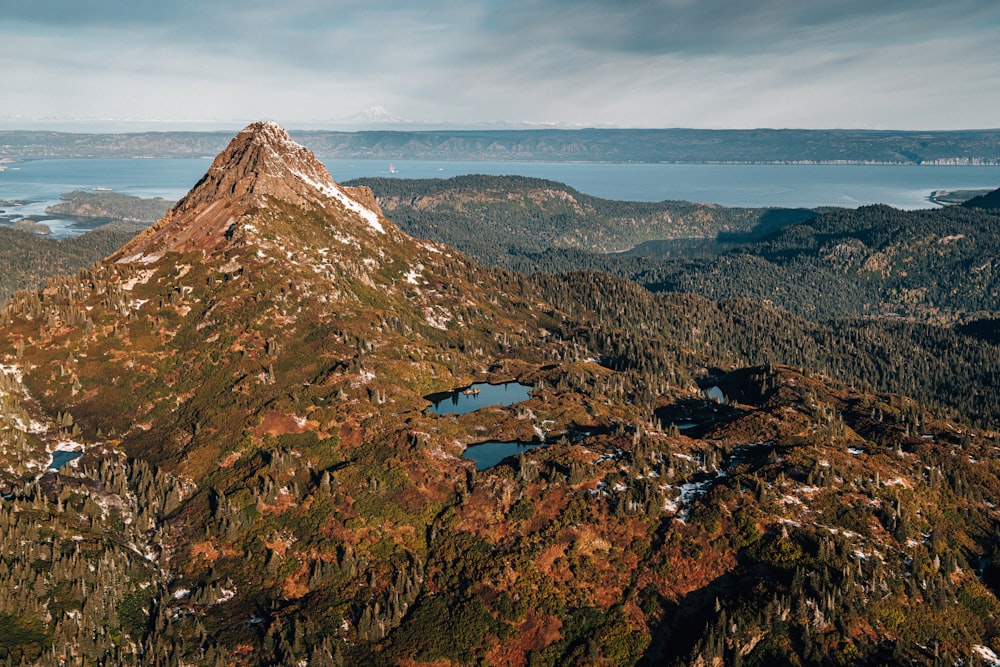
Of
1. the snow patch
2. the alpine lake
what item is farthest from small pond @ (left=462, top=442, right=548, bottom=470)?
the snow patch

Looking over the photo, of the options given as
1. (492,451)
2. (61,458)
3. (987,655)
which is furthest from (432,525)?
(987,655)

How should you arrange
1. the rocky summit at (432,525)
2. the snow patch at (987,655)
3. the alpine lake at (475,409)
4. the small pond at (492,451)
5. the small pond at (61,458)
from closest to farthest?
the snow patch at (987,655) → the rocky summit at (432,525) → the small pond at (61,458) → the small pond at (492,451) → the alpine lake at (475,409)

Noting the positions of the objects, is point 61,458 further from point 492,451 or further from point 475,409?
point 475,409

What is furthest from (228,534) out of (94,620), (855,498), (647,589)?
(855,498)

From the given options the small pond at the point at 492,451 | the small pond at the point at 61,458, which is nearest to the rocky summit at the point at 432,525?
the small pond at the point at 61,458

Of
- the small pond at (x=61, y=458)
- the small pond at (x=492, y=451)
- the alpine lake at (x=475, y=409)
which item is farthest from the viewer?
the alpine lake at (x=475, y=409)

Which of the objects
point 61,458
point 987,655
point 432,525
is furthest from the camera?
point 61,458

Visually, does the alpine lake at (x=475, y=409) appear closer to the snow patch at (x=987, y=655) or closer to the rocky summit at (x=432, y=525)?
the rocky summit at (x=432, y=525)

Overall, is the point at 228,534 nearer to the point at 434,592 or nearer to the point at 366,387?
the point at 434,592
